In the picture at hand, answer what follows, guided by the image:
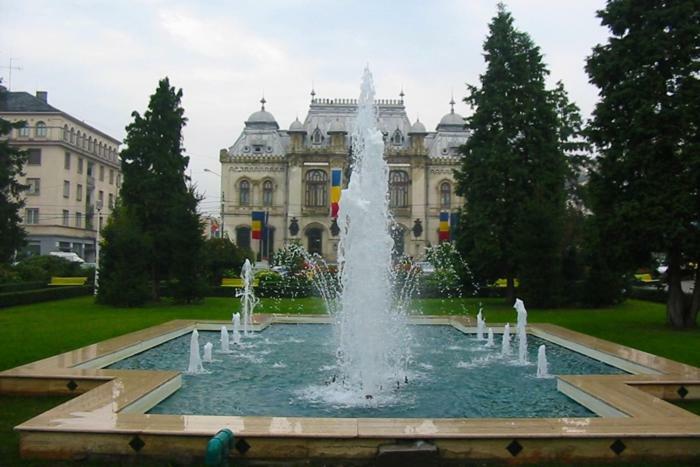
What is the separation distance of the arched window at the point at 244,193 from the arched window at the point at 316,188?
20.1 feet

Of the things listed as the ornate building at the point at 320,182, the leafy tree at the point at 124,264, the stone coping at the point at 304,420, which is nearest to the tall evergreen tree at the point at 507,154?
the leafy tree at the point at 124,264

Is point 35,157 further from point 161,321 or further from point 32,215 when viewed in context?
point 161,321

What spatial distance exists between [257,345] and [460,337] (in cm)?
578

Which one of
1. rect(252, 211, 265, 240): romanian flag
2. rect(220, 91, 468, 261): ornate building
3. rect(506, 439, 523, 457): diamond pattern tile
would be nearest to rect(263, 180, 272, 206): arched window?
rect(220, 91, 468, 261): ornate building

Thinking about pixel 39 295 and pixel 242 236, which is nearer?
pixel 39 295

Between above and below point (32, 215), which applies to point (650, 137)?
below

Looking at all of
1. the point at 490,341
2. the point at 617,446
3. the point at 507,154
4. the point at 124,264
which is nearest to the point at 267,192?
the point at 124,264

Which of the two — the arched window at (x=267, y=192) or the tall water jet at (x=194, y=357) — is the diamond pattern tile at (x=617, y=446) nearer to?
the tall water jet at (x=194, y=357)

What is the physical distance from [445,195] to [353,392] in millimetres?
53095

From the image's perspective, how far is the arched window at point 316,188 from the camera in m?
61.8

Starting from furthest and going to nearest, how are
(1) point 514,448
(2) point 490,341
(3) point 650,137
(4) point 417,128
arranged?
1. (4) point 417,128
2. (3) point 650,137
3. (2) point 490,341
4. (1) point 514,448

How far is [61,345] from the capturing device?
47.6 ft

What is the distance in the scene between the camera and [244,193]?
Answer: 6356 centimetres

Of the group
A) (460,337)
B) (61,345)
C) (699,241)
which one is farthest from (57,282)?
(699,241)
